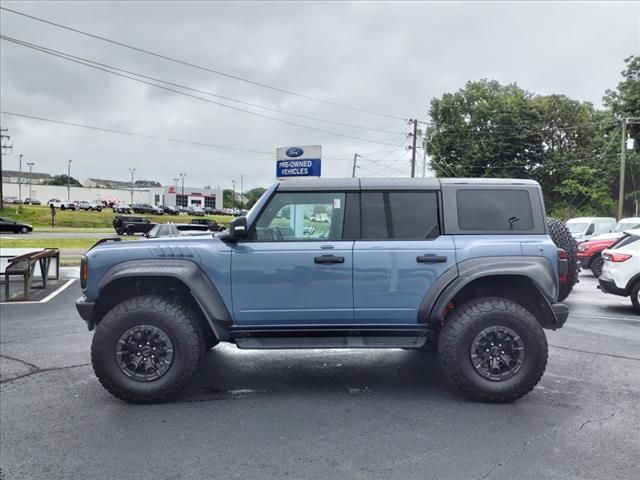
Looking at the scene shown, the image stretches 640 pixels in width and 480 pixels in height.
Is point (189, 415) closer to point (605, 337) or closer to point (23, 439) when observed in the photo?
point (23, 439)

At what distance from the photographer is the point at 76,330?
23.7 feet

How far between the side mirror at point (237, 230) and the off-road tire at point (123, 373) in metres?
0.83

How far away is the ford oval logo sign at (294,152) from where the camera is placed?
46.1 ft

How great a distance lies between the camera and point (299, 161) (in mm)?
13930

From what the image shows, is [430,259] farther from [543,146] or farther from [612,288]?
[543,146]

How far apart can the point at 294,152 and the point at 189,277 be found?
10284 mm

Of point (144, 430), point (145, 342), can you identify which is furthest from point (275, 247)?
point (144, 430)

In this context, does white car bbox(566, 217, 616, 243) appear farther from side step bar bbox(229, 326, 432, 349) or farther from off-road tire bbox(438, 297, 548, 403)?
side step bar bbox(229, 326, 432, 349)

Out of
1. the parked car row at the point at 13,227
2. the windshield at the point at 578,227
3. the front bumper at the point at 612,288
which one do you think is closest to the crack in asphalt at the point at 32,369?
the front bumper at the point at 612,288

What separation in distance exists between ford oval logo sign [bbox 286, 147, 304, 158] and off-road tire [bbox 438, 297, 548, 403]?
34.3ft

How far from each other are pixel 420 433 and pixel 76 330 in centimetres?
561

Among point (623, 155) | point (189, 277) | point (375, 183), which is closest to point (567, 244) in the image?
point (375, 183)

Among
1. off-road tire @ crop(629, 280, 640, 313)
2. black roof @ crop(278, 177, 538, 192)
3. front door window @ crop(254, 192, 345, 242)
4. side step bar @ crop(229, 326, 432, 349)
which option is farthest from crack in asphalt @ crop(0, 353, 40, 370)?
off-road tire @ crop(629, 280, 640, 313)

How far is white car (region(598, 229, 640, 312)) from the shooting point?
8875mm
